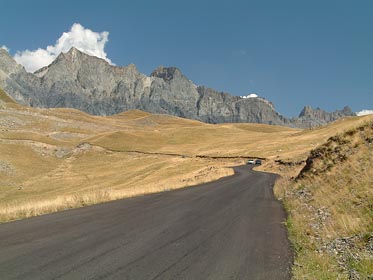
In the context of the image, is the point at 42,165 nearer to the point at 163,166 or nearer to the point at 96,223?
the point at 163,166

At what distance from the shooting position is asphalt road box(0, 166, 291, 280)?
736 centimetres

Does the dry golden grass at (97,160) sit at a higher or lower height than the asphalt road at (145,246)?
higher

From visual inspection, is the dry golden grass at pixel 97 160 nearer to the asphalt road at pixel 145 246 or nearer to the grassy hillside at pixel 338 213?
the asphalt road at pixel 145 246

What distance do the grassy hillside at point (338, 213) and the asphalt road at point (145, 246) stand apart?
644 millimetres

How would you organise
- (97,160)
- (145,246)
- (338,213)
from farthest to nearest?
(97,160)
(338,213)
(145,246)

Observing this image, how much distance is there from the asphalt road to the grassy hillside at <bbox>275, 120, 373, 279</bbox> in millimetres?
644

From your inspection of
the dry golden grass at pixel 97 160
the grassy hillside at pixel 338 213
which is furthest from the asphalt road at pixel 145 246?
the dry golden grass at pixel 97 160

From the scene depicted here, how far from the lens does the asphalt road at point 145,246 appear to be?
736 cm

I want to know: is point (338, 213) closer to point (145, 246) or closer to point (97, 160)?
point (145, 246)

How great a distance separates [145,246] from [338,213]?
24.0 feet

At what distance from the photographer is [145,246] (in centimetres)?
942

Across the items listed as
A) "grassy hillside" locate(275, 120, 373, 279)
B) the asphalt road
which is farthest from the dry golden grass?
"grassy hillside" locate(275, 120, 373, 279)

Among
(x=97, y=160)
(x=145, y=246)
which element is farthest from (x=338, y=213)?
(x=97, y=160)

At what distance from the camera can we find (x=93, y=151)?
104 meters
